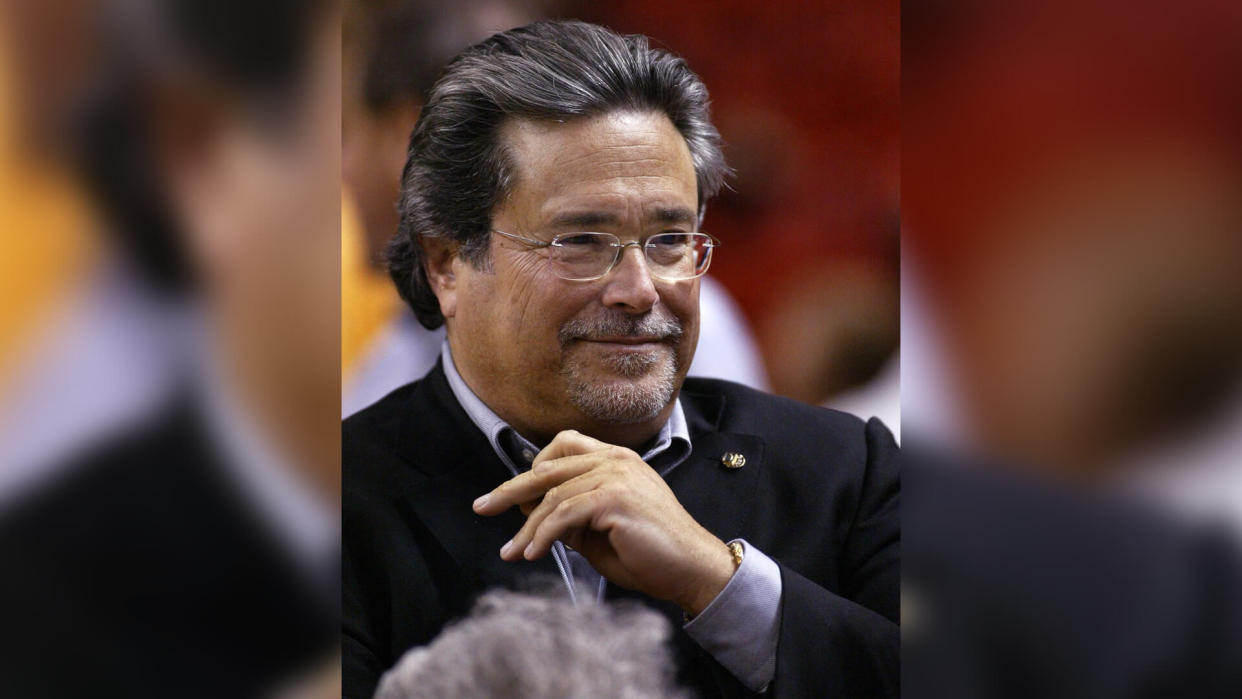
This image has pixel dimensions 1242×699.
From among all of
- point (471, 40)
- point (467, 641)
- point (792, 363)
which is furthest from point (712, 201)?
point (467, 641)

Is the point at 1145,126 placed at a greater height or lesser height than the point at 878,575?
greater

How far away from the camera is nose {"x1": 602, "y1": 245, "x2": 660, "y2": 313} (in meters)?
1.97

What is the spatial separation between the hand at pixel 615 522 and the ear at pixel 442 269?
310 millimetres

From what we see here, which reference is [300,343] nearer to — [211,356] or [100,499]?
[211,356]

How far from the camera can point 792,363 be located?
2.16 m

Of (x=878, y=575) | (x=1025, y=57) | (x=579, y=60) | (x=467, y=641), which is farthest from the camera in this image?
(x=1025, y=57)

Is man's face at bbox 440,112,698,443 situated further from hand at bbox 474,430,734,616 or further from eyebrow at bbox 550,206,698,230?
hand at bbox 474,430,734,616

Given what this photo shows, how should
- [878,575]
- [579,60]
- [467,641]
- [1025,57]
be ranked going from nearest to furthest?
1. [467,641]
2. [579,60]
3. [878,575]
4. [1025,57]

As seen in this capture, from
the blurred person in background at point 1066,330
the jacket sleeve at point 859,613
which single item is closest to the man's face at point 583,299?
the jacket sleeve at point 859,613

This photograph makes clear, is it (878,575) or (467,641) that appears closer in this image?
(467,641)

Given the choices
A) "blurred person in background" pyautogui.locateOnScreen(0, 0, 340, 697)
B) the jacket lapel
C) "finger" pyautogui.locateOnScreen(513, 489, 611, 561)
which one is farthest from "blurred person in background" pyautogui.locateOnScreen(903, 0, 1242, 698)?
"blurred person in background" pyautogui.locateOnScreen(0, 0, 340, 697)

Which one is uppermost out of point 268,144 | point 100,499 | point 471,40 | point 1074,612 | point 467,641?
point 471,40

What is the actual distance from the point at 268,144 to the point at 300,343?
35 centimetres

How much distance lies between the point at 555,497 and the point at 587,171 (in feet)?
1.73
